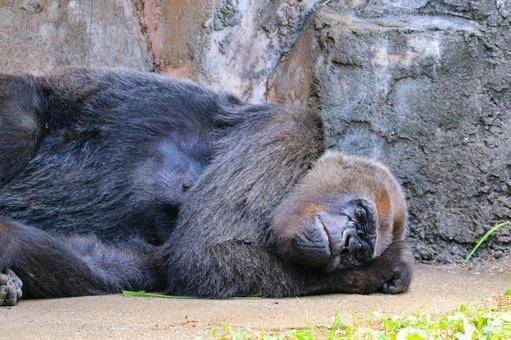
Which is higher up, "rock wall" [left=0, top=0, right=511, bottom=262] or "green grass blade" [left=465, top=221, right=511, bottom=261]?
"rock wall" [left=0, top=0, right=511, bottom=262]

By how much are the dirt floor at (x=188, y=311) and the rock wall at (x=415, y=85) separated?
2.50 ft

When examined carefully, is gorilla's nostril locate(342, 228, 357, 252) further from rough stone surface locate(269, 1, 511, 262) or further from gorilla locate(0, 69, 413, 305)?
rough stone surface locate(269, 1, 511, 262)

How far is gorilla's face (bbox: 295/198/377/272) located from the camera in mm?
4082

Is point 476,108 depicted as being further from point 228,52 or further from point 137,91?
point 137,91

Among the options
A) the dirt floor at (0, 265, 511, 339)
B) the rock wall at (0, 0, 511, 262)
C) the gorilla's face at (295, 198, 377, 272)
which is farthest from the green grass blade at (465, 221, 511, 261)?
the gorilla's face at (295, 198, 377, 272)

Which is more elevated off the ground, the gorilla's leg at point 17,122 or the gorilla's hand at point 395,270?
the gorilla's leg at point 17,122

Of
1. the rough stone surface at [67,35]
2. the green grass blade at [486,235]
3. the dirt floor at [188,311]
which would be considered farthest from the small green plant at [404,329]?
the rough stone surface at [67,35]

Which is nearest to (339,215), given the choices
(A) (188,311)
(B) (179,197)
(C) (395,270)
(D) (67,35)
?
(C) (395,270)

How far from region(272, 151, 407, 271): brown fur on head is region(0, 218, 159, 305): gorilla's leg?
69 centimetres

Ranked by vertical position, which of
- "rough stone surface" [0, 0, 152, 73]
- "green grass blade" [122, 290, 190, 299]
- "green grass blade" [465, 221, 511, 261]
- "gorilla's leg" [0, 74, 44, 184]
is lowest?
"green grass blade" [122, 290, 190, 299]

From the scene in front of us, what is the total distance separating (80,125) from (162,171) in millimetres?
450

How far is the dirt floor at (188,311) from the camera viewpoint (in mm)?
3238

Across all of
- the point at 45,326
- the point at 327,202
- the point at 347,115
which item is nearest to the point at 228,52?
the point at 347,115

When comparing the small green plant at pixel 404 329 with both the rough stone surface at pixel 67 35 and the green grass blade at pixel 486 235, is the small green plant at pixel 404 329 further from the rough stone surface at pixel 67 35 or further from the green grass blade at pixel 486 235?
the rough stone surface at pixel 67 35
